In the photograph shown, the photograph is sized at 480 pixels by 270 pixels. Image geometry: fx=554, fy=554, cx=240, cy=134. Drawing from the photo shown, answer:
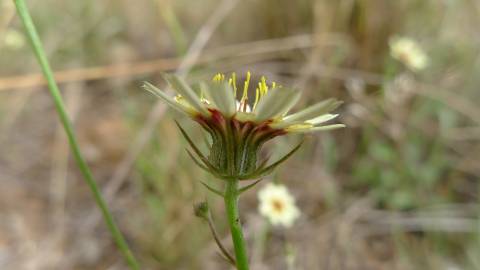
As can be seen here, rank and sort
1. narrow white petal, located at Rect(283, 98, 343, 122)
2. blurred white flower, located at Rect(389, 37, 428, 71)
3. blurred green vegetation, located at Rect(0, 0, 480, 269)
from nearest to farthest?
narrow white petal, located at Rect(283, 98, 343, 122) < blurred green vegetation, located at Rect(0, 0, 480, 269) < blurred white flower, located at Rect(389, 37, 428, 71)

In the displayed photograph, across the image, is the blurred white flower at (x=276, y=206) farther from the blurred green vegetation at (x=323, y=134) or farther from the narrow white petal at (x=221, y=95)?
the narrow white petal at (x=221, y=95)

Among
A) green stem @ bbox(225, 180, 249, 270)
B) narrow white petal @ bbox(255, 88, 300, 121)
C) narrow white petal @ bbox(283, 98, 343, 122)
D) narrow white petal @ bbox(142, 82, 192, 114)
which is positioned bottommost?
green stem @ bbox(225, 180, 249, 270)

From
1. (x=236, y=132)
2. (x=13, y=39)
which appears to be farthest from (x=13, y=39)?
(x=236, y=132)

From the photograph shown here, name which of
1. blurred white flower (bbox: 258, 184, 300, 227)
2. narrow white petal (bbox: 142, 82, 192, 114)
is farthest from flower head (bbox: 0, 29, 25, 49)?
narrow white petal (bbox: 142, 82, 192, 114)

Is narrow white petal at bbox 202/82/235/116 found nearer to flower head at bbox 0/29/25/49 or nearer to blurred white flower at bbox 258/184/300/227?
blurred white flower at bbox 258/184/300/227

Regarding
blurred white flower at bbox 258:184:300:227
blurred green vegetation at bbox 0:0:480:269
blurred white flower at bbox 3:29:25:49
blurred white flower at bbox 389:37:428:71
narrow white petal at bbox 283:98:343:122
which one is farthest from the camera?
blurred white flower at bbox 3:29:25:49

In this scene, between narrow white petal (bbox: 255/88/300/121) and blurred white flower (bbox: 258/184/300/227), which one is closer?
narrow white petal (bbox: 255/88/300/121)

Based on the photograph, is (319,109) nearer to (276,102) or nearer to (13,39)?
(276,102)
